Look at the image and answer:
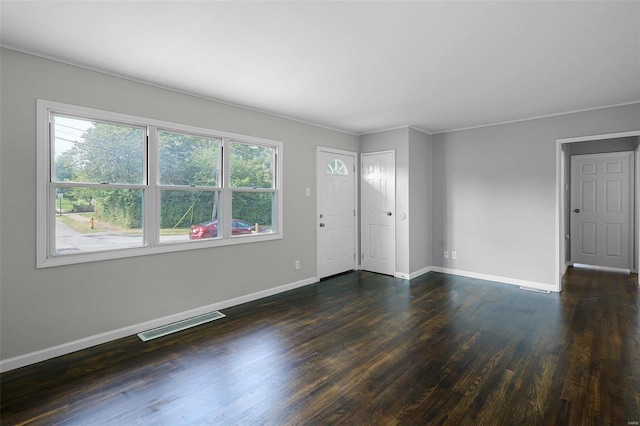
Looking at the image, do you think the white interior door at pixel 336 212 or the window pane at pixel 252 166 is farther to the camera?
the white interior door at pixel 336 212

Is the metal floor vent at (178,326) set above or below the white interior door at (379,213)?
below

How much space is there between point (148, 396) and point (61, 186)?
1931 millimetres

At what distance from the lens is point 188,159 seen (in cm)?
363

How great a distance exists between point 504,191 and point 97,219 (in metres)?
5.33

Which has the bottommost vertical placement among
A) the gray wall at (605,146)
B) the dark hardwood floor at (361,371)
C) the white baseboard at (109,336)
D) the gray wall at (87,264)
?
the dark hardwood floor at (361,371)

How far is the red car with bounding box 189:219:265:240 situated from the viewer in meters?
3.70

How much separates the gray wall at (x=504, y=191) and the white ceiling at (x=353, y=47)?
0.63 metres

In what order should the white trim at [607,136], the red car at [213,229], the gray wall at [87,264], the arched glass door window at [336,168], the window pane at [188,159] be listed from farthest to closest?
the arched glass door window at [336,168]
the white trim at [607,136]
the red car at [213,229]
the window pane at [188,159]
the gray wall at [87,264]

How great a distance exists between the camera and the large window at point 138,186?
277 centimetres

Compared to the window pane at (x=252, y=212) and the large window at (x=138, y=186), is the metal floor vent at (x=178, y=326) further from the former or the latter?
the window pane at (x=252, y=212)

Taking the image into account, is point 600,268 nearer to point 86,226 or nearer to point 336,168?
point 336,168

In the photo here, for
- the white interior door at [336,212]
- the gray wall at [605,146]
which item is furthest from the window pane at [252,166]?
the gray wall at [605,146]

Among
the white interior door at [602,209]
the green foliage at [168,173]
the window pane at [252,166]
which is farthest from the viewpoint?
the white interior door at [602,209]

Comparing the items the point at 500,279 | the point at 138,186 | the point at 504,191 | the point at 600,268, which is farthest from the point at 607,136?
the point at 138,186
